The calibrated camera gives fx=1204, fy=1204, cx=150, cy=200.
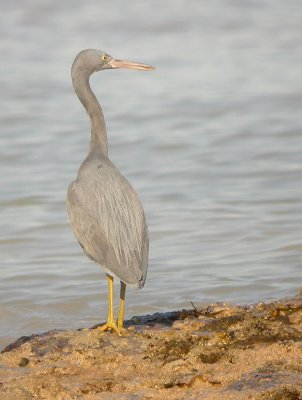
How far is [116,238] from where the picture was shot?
7.80 meters

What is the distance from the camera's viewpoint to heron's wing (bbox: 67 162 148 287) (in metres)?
7.73

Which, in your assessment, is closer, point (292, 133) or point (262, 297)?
point (262, 297)

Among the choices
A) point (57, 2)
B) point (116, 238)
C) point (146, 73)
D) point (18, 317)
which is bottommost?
point (18, 317)

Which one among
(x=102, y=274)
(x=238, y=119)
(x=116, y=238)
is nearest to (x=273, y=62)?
(x=238, y=119)

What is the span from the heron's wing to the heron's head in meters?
0.92

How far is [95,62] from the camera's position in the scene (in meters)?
Answer: 8.71

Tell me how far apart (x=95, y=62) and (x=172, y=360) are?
9.12 feet

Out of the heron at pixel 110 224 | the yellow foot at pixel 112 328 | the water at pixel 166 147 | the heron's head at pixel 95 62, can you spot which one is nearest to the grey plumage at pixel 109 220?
the heron at pixel 110 224

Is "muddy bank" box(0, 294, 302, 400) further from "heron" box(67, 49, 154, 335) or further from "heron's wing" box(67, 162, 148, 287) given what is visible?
"heron's wing" box(67, 162, 148, 287)

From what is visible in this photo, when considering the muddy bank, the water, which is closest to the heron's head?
the muddy bank

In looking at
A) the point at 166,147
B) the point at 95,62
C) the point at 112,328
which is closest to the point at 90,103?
the point at 95,62

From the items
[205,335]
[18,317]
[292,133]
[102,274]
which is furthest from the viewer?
[292,133]

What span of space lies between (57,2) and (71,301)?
16843mm

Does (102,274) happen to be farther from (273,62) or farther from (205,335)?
(273,62)
